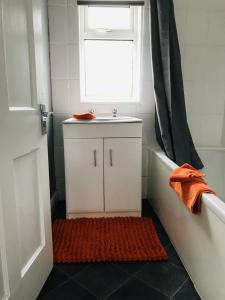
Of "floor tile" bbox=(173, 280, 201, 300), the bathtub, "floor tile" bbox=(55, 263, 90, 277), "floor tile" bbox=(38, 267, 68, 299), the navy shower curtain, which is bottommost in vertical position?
"floor tile" bbox=(55, 263, 90, 277)

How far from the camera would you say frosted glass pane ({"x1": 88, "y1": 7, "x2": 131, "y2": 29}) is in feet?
7.23

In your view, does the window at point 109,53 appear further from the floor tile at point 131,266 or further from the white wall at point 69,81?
the floor tile at point 131,266

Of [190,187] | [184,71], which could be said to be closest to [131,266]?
[190,187]

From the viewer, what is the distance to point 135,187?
201cm

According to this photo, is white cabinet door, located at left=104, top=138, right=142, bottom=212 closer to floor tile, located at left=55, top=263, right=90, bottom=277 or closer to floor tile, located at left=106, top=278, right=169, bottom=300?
floor tile, located at left=55, top=263, right=90, bottom=277

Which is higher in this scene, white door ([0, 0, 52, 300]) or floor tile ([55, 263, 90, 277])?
white door ([0, 0, 52, 300])

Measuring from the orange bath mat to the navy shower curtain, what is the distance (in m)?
0.66

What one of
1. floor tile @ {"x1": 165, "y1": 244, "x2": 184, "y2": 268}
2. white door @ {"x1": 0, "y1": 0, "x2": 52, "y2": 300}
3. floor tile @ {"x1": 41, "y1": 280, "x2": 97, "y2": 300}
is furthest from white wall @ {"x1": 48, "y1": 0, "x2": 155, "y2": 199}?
floor tile @ {"x1": 41, "y1": 280, "x2": 97, "y2": 300}

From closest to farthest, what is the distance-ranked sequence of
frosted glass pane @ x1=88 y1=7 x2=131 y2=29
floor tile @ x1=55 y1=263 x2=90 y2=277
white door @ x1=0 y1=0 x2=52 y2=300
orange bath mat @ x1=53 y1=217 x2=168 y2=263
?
white door @ x1=0 y1=0 x2=52 y2=300 → floor tile @ x1=55 y1=263 x2=90 y2=277 → orange bath mat @ x1=53 y1=217 x2=168 y2=263 → frosted glass pane @ x1=88 y1=7 x2=131 y2=29

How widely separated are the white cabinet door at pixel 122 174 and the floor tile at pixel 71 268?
0.60 m

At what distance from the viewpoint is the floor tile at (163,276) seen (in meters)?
1.31

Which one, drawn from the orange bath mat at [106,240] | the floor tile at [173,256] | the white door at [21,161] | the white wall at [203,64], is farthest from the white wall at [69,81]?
the white door at [21,161]

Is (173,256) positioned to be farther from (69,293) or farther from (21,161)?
(21,161)

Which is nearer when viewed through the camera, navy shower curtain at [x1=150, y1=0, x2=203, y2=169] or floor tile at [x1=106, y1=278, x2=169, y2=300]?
floor tile at [x1=106, y1=278, x2=169, y2=300]
